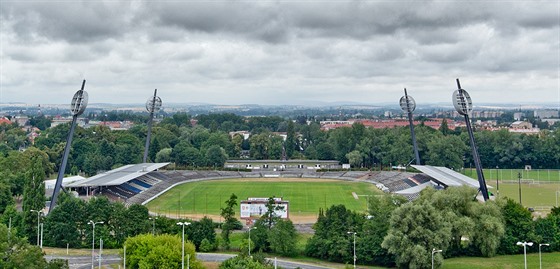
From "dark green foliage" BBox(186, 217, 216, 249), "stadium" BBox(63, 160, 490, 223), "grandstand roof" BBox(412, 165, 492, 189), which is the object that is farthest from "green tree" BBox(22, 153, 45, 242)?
"grandstand roof" BBox(412, 165, 492, 189)

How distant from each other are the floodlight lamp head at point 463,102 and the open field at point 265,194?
15.6 meters

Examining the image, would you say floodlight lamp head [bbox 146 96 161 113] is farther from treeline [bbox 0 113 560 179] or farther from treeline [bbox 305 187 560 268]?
treeline [bbox 305 187 560 268]

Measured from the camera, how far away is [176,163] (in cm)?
12531

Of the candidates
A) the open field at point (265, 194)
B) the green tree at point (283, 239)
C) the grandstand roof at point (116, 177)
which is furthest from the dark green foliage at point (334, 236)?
the grandstand roof at point (116, 177)

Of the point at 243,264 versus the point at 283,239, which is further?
the point at 283,239

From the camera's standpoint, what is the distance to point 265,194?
294ft

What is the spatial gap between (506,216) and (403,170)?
202 ft

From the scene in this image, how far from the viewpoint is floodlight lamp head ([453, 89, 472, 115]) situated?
71.8 metres

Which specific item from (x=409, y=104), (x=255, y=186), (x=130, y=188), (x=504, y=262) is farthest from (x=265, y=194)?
(x=504, y=262)

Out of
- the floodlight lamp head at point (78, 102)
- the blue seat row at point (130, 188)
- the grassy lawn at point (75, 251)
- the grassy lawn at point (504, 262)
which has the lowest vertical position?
the grassy lawn at point (504, 262)

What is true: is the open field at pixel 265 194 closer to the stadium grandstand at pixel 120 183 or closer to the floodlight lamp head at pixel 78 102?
the stadium grandstand at pixel 120 183

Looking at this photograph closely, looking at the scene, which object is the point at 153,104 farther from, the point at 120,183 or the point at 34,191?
the point at 34,191

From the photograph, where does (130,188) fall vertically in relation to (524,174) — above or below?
above

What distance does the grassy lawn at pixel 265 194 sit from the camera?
75.8 meters
